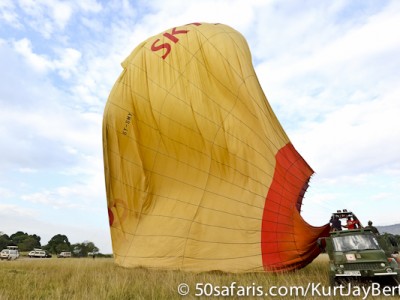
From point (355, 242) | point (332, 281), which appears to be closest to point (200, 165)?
point (355, 242)

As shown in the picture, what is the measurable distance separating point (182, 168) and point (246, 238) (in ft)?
10.2

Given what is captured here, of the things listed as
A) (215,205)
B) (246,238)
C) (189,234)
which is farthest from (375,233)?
(189,234)

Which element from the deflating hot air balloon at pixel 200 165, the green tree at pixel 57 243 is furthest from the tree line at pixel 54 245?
the deflating hot air balloon at pixel 200 165

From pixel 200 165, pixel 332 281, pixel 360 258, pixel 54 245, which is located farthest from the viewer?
pixel 54 245

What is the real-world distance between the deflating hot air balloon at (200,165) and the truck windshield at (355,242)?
127 cm

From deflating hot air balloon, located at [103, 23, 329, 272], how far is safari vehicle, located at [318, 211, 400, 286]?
1329mm

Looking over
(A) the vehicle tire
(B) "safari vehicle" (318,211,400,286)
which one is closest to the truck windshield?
(B) "safari vehicle" (318,211,400,286)

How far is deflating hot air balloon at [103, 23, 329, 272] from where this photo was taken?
9883 mm

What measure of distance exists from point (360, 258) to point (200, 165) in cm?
521

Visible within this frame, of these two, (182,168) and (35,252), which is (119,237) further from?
(35,252)

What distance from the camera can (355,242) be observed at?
867 centimetres

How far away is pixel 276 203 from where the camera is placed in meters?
10.2

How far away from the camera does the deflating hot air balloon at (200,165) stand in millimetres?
9883

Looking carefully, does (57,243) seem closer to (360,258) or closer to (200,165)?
(200,165)
